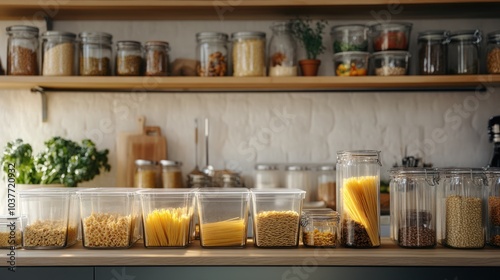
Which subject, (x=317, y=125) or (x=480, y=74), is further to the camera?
(x=317, y=125)

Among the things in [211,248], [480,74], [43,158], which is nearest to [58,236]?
[211,248]

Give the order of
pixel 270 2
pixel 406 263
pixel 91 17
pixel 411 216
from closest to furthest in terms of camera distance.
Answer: pixel 406 263
pixel 411 216
pixel 270 2
pixel 91 17

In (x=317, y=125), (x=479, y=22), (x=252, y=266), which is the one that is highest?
(x=479, y=22)

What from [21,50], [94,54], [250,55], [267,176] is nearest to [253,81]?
[250,55]

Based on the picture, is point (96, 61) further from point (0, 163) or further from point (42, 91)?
point (0, 163)

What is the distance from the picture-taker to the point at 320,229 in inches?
71.7

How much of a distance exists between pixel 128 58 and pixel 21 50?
0.49 meters

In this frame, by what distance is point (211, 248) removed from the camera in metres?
1.81

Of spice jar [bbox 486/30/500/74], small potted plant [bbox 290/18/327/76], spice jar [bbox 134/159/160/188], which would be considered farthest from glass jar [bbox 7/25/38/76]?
spice jar [bbox 486/30/500/74]

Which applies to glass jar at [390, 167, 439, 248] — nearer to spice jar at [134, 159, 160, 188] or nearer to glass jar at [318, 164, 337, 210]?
glass jar at [318, 164, 337, 210]

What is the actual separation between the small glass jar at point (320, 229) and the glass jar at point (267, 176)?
135cm

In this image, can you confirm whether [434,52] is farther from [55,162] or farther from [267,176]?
[55,162]

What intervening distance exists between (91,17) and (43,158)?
0.78 metres

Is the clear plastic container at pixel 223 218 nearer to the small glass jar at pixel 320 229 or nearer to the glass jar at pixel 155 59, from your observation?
the small glass jar at pixel 320 229
